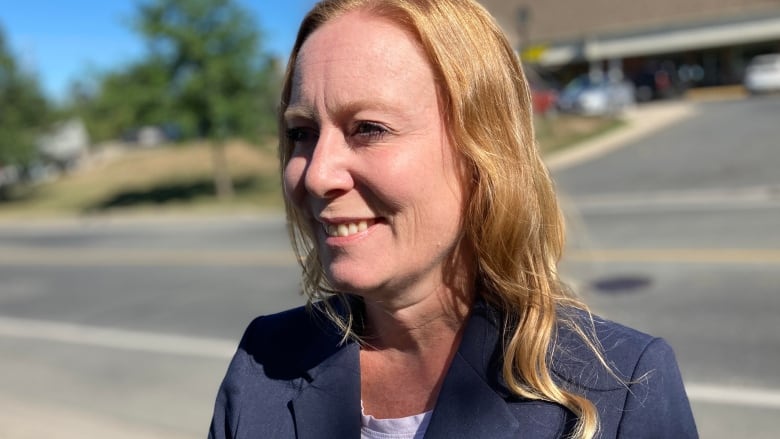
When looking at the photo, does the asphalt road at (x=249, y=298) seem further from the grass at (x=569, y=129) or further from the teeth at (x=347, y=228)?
the grass at (x=569, y=129)

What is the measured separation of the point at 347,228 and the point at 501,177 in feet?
1.04

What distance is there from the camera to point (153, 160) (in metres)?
35.6

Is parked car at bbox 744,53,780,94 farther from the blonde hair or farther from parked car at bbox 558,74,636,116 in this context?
the blonde hair

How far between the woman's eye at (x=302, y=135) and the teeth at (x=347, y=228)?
18 centimetres

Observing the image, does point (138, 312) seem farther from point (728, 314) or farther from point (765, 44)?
A: point (765, 44)

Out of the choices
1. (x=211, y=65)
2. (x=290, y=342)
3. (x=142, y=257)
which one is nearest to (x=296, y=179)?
(x=290, y=342)

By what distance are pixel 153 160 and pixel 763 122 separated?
26204mm

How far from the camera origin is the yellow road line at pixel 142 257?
11.5m

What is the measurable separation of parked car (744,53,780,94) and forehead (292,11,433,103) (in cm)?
3246

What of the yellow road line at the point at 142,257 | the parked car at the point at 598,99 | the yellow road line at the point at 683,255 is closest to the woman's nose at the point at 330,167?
the yellow road line at the point at 683,255

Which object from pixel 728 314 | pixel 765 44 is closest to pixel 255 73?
pixel 728 314

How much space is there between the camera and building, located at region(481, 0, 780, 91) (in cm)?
3603

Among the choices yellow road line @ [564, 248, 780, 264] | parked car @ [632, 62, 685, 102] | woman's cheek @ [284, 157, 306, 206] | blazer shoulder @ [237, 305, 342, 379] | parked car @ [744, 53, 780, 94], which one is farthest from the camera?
parked car @ [632, 62, 685, 102]

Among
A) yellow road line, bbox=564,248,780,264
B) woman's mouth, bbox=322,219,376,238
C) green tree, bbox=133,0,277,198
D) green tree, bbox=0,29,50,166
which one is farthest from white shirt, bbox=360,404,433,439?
green tree, bbox=0,29,50,166
